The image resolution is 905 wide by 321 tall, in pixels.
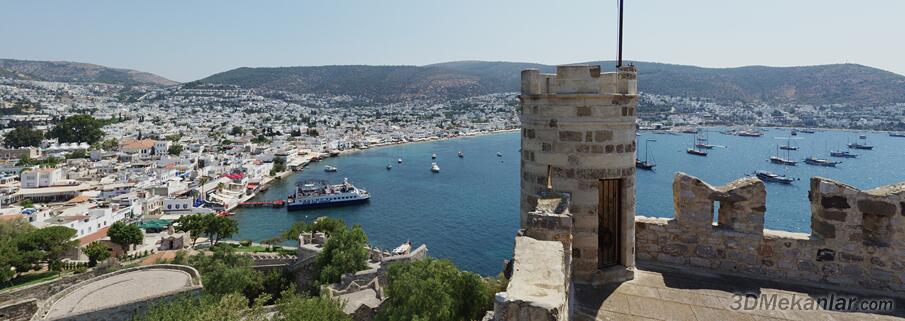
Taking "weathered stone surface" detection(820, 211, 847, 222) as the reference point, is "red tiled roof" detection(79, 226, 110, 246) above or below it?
below

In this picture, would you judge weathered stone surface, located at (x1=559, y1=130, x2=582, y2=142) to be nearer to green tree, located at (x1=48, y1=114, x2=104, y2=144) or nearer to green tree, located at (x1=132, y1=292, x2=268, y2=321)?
green tree, located at (x1=132, y1=292, x2=268, y2=321)

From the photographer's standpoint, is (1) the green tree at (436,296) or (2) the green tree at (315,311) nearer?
(2) the green tree at (315,311)

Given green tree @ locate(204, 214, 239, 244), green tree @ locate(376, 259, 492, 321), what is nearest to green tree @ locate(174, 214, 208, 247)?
green tree @ locate(204, 214, 239, 244)

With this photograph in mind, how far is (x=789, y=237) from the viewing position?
576cm

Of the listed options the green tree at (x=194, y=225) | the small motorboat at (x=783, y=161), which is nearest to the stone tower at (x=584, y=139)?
the green tree at (x=194, y=225)

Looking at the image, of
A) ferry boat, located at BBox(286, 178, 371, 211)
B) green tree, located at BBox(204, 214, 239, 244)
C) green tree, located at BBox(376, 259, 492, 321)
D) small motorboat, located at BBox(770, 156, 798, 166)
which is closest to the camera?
green tree, located at BBox(376, 259, 492, 321)

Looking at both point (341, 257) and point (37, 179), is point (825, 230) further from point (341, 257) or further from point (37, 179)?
point (37, 179)

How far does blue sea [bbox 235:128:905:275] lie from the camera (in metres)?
43.5

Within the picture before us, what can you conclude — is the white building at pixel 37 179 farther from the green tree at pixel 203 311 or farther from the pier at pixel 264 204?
the green tree at pixel 203 311

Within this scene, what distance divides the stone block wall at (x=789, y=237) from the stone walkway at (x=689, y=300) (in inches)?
10.9

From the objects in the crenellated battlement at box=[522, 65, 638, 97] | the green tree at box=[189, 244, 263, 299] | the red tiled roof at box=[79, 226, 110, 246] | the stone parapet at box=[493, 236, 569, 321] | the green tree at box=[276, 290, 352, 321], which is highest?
the crenellated battlement at box=[522, 65, 638, 97]

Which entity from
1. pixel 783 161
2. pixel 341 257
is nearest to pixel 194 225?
pixel 341 257

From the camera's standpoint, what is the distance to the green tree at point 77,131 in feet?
338

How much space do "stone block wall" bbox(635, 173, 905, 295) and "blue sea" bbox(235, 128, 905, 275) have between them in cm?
2756
